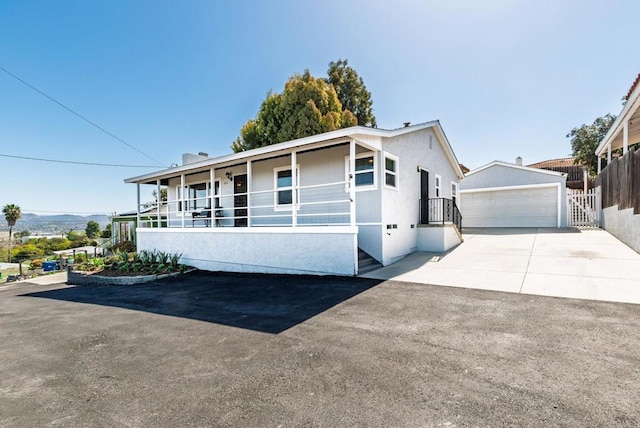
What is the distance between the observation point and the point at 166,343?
3.97 meters

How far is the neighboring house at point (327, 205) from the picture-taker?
8328 mm

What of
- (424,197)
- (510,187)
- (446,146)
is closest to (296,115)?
(446,146)

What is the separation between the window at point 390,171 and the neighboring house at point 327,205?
3 cm

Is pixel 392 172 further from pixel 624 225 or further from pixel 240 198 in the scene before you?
pixel 624 225

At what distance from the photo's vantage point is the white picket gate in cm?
1339

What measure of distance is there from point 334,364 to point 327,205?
734 centimetres

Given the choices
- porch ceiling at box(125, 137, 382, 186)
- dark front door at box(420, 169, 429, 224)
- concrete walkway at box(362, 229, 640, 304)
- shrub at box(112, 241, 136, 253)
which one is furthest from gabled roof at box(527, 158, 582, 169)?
shrub at box(112, 241, 136, 253)

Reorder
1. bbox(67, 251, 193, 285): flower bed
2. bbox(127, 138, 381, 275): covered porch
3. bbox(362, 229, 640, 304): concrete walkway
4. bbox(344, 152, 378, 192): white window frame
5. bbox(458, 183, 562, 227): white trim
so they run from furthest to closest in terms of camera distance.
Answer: bbox(458, 183, 562, 227): white trim
bbox(67, 251, 193, 285): flower bed
bbox(344, 152, 378, 192): white window frame
bbox(127, 138, 381, 275): covered porch
bbox(362, 229, 640, 304): concrete walkway

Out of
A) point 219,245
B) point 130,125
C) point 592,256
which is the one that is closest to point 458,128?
point 592,256

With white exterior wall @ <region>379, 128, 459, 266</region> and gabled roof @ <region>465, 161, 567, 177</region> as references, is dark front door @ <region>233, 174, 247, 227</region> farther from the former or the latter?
gabled roof @ <region>465, 161, 567, 177</region>

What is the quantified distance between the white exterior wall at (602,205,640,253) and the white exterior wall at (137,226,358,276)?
7.54m

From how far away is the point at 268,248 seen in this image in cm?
938

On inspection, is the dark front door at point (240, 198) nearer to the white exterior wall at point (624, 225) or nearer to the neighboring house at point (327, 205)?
the neighboring house at point (327, 205)

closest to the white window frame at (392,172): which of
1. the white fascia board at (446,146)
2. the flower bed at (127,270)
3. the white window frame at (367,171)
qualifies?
the white window frame at (367,171)
